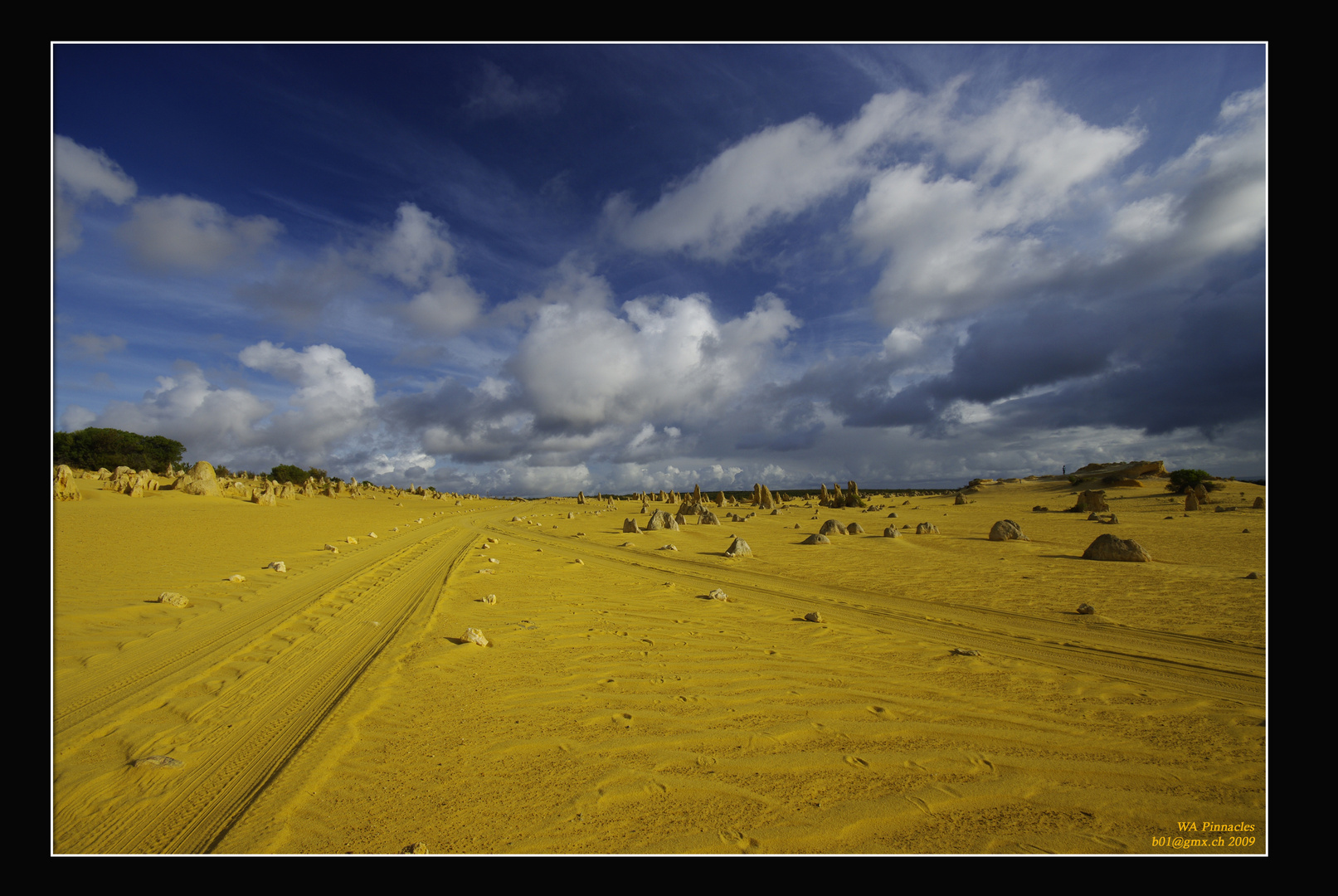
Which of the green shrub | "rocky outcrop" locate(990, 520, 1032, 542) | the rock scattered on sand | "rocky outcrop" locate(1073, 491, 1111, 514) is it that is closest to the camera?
the rock scattered on sand

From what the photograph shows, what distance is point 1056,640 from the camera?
641 centimetres

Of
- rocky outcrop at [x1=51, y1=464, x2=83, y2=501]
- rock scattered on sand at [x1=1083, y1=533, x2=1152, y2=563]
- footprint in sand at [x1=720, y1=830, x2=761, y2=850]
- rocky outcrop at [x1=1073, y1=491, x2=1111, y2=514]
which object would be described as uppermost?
rocky outcrop at [x1=51, y1=464, x2=83, y2=501]

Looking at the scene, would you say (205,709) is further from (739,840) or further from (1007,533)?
(1007,533)

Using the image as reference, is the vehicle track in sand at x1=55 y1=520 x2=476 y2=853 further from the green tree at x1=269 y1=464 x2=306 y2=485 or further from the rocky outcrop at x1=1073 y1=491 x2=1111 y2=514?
the green tree at x1=269 y1=464 x2=306 y2=485

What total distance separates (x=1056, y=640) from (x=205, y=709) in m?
9.16

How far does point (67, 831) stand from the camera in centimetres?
282

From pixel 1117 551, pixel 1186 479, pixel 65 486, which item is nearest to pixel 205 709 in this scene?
pixel 1117 551

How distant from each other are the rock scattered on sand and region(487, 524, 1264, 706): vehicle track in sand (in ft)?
21.0

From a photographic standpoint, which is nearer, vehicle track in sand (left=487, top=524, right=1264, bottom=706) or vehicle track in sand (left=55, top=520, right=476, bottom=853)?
vehicle track in sand (left=55, top=520, right=476, bottom=853)

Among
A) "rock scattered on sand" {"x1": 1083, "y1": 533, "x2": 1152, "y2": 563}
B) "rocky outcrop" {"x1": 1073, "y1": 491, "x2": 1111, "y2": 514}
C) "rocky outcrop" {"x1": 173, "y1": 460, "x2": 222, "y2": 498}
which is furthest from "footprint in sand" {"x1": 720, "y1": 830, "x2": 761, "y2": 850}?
"rocky outcrop" {"x1": 173, "y1": 460, "x2": 222, "y2": 498}

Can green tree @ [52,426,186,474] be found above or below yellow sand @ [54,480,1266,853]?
above

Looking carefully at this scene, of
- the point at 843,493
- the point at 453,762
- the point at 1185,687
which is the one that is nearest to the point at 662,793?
the point at 453,762

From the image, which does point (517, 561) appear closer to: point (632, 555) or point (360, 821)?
point (632, 555)

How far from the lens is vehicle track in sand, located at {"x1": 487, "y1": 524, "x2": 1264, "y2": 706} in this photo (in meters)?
5.09
